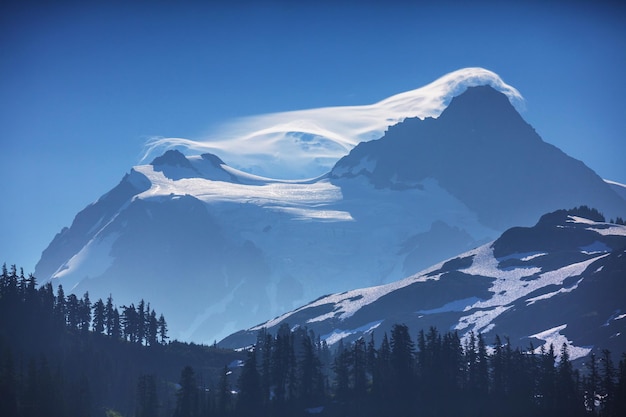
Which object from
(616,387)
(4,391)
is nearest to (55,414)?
(4,391)

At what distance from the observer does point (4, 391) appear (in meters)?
195

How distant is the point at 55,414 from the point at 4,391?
9105mm

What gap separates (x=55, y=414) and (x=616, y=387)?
88131mm

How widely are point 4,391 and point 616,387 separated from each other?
95.1 metres

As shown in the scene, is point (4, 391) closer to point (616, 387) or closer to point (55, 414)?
point (55, 414)

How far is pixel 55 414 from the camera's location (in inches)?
7825

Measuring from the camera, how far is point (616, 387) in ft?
646
